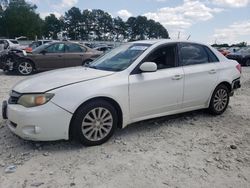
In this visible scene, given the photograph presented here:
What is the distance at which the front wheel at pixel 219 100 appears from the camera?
6.12 meters

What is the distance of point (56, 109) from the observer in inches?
167

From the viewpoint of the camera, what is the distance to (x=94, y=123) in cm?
454

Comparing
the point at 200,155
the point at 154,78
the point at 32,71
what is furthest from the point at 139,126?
the point at 32,71

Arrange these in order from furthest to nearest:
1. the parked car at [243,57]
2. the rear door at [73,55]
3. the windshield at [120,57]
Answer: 1. the parked car at [243,57]
2. the rear door at [73,55]
3. the windshield at [120,57]

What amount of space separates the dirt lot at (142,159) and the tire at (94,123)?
146 mm

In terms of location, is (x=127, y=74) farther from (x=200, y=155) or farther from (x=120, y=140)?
(x=200, y=155)

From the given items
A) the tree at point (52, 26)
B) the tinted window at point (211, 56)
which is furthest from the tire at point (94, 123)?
the tree at point (52, 26)

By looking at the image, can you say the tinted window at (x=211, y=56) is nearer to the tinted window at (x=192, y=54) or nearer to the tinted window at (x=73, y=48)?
the tinted window at (x=192, y=54)

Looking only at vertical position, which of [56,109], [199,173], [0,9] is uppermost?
[0,9]

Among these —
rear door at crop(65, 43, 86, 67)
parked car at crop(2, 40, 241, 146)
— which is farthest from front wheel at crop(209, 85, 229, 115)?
rear door at crop(65, 43, 86, 67)

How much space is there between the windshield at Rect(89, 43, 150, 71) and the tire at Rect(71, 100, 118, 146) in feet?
2.41

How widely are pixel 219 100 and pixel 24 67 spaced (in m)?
8.76

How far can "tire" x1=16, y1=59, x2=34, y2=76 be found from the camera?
1273 cm

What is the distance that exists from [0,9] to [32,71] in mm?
85459
